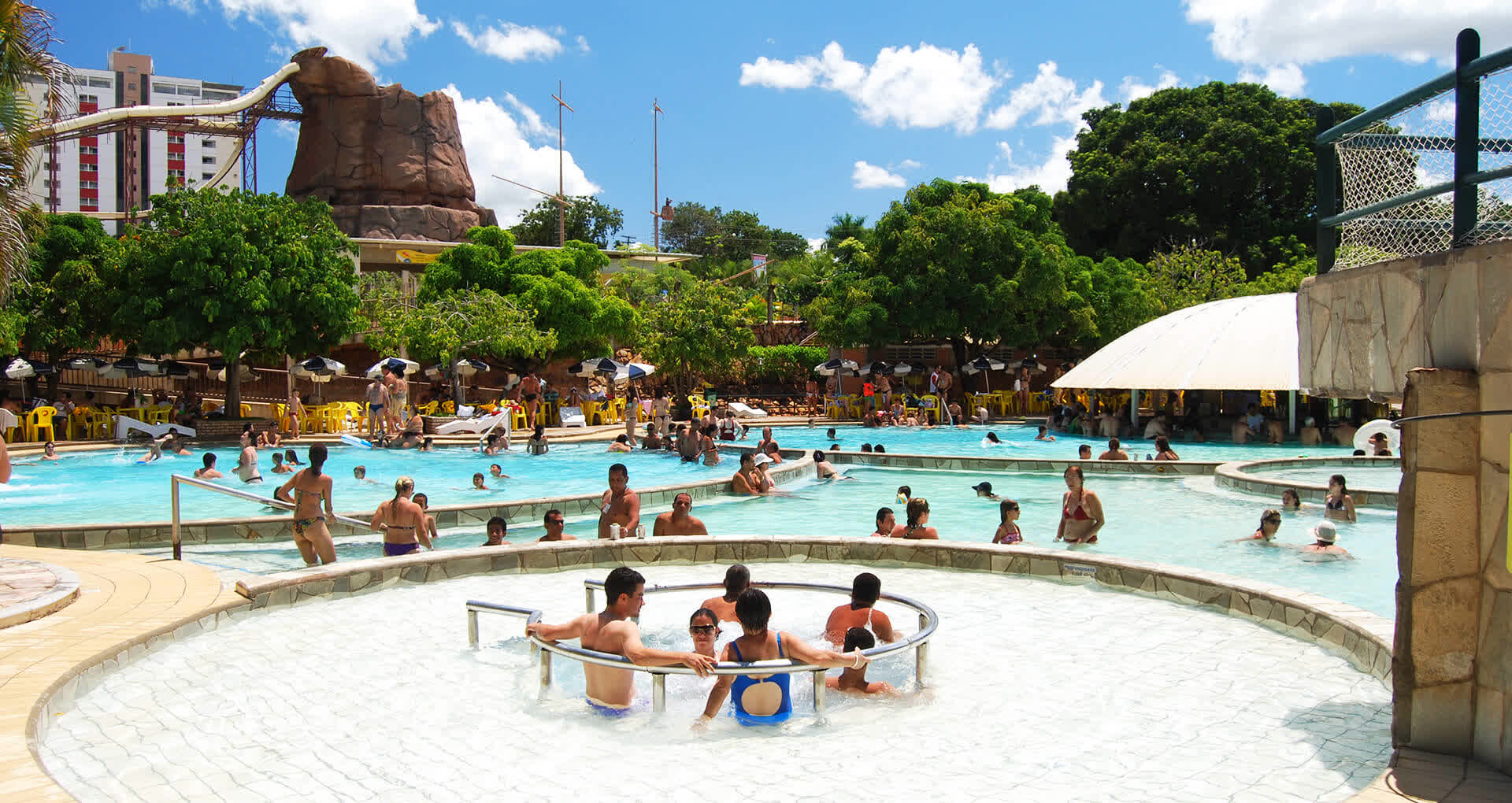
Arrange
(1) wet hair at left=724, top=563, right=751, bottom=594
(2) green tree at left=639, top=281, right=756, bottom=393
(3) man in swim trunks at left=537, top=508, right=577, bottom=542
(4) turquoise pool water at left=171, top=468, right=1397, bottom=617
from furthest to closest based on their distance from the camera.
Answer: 1. (2) green tree at left=639, top=281, right=756, bottom=393
2. (4) turquoise pool water at left=171, top=468, right=1397, bottom=617
3. (3) man in swim trunks at left=537, top=508, right=577, bottom=542
4. (1) wet hair at left=724, top=563, right=751, bottom=594

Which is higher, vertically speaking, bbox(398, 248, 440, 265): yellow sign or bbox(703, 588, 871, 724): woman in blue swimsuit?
bbox(398, 248, 440, 265): yellow sign

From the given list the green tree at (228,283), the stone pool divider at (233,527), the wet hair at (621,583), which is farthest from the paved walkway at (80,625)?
the green tree at (228,283)

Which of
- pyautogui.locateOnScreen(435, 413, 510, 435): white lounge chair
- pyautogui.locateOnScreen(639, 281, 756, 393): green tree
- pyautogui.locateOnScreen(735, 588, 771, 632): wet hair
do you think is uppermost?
pyautogui.locateOnScreen(639, 281, 756, 393): green tree

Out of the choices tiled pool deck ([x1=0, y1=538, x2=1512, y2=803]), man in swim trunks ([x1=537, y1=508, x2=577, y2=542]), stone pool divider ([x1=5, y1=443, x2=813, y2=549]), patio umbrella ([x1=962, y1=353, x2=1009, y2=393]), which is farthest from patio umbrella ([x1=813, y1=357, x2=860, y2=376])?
man in swim trunks ([x1=537, y1=508, x2=577, y2=542])

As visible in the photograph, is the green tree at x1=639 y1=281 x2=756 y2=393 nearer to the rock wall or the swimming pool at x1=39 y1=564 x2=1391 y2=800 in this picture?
the rock wall

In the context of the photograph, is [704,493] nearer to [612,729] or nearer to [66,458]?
[612,729]

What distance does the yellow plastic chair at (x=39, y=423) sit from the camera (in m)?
23.5

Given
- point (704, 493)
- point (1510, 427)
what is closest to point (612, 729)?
point (1510, 427)

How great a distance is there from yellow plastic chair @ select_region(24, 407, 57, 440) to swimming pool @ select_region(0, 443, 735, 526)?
2917 millimetres

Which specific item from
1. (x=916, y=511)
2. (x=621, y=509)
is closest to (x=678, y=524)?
(x=621, y=509)

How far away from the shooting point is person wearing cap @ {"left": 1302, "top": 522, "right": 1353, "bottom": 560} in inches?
450

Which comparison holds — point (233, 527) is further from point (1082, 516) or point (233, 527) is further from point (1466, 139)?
point (1466, 139)

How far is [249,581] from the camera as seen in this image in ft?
26.2

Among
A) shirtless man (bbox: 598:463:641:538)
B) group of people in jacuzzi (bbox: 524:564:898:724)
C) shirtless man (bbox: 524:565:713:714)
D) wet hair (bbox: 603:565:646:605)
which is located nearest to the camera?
group of people in jacuzzi (bbox: 524:564:898:724)
